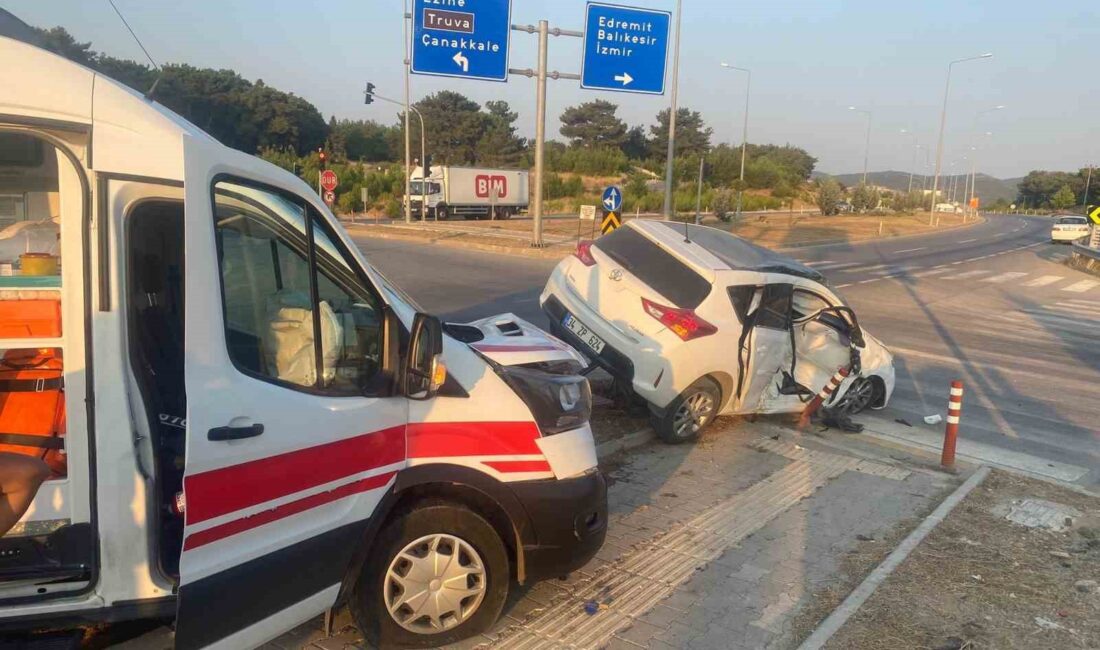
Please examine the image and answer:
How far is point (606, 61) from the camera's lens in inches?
843

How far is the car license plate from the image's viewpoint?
6988 millimetres

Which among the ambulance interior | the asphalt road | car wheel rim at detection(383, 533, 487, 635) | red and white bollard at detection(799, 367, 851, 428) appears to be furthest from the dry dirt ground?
the ambulance interior

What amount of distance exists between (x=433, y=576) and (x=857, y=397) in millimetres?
6047

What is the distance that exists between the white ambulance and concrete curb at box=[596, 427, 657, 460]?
2.70 meters

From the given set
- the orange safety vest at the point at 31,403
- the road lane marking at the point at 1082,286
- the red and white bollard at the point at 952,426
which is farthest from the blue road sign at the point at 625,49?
the orange safety vest at the point at 31,403

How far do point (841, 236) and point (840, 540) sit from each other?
3586 cm

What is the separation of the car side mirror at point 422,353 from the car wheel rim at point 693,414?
12.7ft

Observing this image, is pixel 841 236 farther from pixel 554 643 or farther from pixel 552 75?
pixel 554 643

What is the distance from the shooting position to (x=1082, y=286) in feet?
76.5

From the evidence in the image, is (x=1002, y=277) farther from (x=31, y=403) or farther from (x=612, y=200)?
(x=31, y=403)

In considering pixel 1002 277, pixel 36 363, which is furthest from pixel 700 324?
pixel 1002 277

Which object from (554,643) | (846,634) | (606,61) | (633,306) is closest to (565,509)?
(554,643)

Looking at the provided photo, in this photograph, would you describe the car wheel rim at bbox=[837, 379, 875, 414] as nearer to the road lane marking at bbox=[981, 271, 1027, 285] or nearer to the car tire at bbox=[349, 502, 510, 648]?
the car tire at bbox=[349, 502, 510, 648]

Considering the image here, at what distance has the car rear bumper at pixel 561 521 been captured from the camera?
3.59m
